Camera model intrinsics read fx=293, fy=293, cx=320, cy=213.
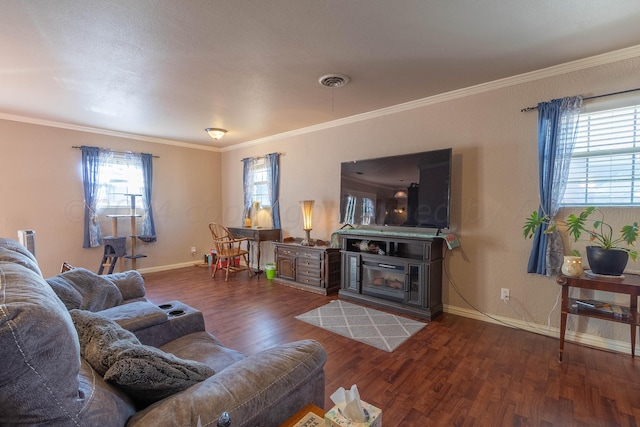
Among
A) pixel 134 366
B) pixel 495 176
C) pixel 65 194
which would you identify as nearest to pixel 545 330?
pixel 495 176

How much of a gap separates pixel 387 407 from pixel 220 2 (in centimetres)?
276

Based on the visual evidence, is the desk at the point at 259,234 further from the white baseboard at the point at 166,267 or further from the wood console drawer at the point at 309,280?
the white baseboard at the point at 166,267

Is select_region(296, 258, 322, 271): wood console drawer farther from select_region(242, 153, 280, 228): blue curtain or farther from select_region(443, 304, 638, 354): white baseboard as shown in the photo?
select_region(443, 304, 638, 354): white baseboard

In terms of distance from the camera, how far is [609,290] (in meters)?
2.16

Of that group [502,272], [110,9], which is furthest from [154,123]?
[502,272]

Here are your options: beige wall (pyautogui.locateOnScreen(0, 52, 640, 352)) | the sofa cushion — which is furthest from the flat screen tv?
the sofa cushion

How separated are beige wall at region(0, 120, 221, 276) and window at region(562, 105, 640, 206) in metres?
6.07

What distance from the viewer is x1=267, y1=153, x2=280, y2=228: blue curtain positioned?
5.34m

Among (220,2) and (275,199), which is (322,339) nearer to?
(220,2)

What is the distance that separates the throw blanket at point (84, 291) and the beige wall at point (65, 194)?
11.3ft

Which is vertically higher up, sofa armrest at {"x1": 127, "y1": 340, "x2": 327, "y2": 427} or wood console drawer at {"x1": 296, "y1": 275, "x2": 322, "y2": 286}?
sofa armrest at {"x1": 127, "y1": 340, "x2": 327, "y2": 427}

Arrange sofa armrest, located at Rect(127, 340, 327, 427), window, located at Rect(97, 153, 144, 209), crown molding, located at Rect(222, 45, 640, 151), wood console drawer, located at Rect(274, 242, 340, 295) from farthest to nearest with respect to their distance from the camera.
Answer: window, located at Rect(97, 153, 144, 209)
wood console drawer, located at Rect(274, 242, 340, 295)
crown molding, located at Rect(222, 45, 640, 151)
sofa armrest, located at Rect(127, 340, 327, 427)

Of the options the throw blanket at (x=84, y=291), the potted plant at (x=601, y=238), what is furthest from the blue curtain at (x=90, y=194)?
the potted plant at (x=601, y=238)

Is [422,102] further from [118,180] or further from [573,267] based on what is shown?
[118,180]
